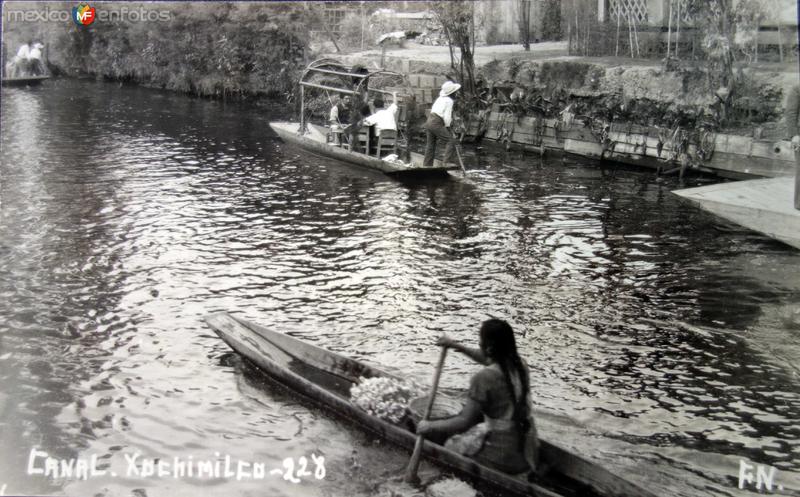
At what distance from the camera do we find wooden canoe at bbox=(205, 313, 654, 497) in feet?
18.0

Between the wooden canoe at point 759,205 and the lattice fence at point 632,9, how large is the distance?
27.4ft

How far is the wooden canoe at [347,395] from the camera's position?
547cm

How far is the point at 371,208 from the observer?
14.7 m

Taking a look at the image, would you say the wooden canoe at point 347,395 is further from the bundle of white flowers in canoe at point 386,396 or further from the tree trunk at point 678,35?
the tree trunk at point 678,35

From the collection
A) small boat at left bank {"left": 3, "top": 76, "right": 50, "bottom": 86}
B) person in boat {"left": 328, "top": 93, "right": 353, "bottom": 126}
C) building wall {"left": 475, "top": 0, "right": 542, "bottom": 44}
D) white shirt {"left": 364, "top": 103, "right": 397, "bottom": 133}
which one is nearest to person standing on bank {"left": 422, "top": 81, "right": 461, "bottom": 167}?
white shirt {"left": 364, "top": 103, "right": 397, "bottom": 133}

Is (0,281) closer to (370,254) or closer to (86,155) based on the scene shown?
(370,254)

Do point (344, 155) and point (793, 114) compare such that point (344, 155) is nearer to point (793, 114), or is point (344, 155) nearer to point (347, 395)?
point (793, 114)

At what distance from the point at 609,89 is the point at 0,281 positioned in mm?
14572

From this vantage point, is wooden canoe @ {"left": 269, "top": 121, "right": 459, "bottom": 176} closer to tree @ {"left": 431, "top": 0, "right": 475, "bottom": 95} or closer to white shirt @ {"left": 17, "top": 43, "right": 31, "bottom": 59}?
tree @ {"left": 431, "top": 0, "right": 475, "bottom": 95}

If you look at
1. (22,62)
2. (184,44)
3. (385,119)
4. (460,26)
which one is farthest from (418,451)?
(22,62)

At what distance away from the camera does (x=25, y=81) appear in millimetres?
31188

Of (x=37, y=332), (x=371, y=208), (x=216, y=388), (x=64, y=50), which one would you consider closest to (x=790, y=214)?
(x=371, y=208)

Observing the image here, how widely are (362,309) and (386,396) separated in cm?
316

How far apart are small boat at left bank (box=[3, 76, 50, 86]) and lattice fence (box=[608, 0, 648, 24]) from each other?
23000 mm
